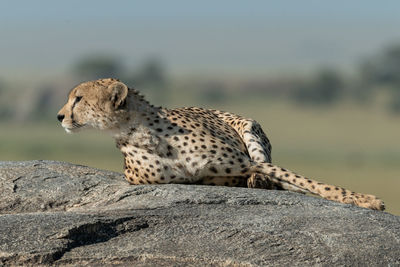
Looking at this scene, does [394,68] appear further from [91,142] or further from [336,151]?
[91,142]

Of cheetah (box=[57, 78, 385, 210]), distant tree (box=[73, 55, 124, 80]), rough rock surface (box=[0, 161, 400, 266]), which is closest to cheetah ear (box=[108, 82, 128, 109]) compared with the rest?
cheetah (box=[57, 78, 385, 210])

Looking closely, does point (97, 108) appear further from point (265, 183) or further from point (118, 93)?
point (265, 183)

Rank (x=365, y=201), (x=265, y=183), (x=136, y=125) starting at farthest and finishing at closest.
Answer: (x=265, y=183) → (x=136, y=125) → (x=365, y=201)

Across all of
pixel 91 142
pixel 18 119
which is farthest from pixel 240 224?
pixel 18 119

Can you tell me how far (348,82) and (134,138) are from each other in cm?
6783

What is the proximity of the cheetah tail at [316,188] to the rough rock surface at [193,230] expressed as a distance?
0.90 ft

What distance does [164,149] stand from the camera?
6.89m

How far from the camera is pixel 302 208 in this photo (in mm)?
6426

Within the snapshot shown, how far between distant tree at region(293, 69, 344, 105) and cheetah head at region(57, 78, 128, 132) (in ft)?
207

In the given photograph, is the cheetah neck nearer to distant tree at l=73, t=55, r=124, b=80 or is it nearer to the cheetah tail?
the cheetah tail

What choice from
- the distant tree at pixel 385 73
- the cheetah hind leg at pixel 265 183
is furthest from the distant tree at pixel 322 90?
the cheetah hind leg at pixel 265 183

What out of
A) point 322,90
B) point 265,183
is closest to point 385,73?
point 322,90

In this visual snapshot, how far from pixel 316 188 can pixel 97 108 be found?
62.6 inches

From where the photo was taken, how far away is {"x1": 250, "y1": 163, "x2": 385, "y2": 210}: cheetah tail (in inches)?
269
